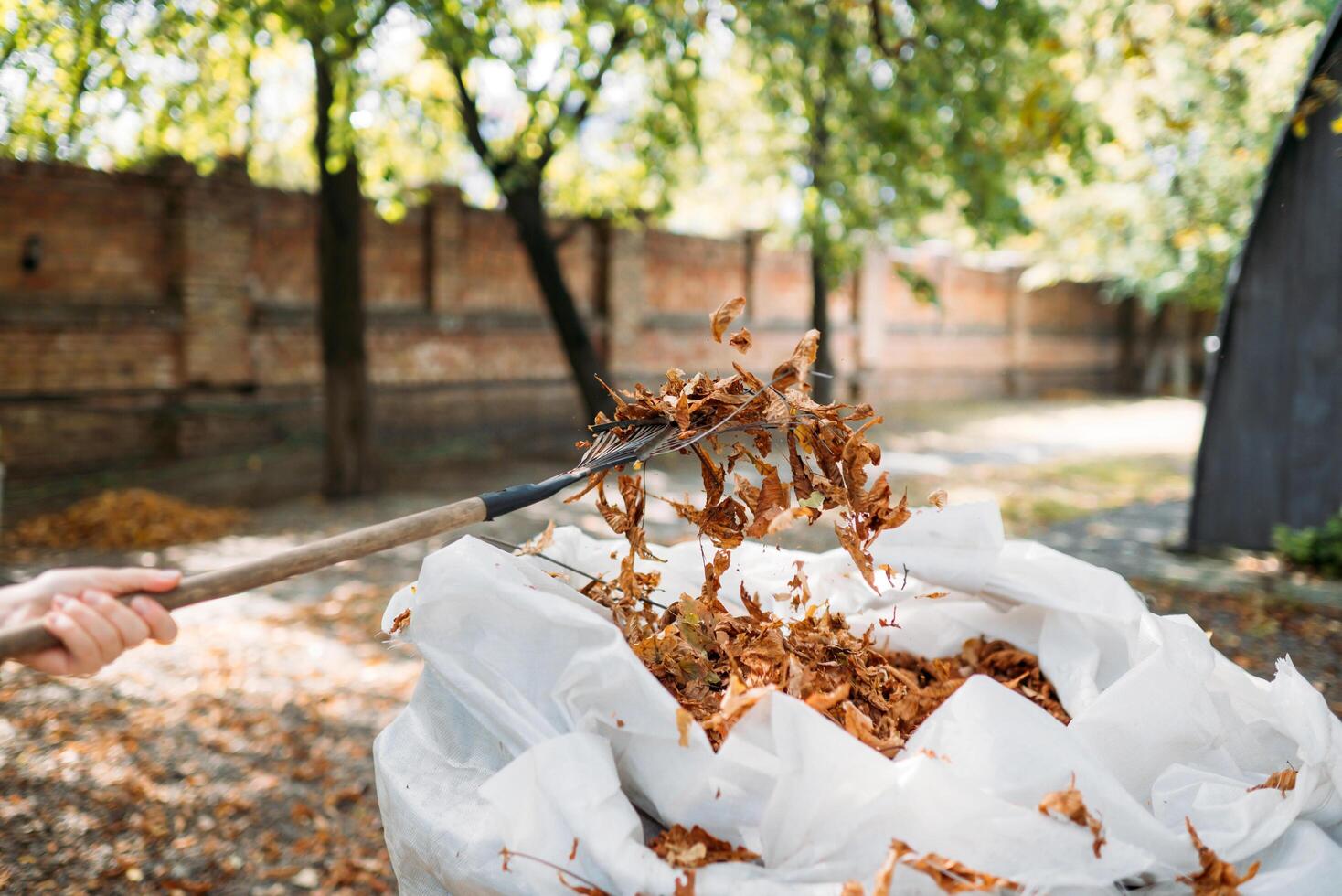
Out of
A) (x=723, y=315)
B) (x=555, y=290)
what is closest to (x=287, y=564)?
(x=723, y=315)

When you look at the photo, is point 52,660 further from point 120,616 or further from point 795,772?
point 795,772

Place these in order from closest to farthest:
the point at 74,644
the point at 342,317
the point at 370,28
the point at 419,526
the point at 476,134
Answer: the point at 74,644
the point at 419,526
the point at 370,28
the point at 342,317
the point at 476,134

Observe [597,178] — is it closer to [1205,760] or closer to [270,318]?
[270,318]

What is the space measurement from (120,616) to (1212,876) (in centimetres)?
193

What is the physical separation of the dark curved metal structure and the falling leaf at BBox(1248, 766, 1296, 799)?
5.01 meters

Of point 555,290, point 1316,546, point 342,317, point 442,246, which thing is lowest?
point 1316,546

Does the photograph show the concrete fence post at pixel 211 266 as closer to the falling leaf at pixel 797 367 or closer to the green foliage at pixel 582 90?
the green foliage at pixel 582 90

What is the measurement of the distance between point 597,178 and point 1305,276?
393 inches

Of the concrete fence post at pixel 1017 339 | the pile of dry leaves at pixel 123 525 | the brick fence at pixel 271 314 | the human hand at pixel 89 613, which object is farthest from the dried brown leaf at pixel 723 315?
the concrete fence post at pixel 1017 339

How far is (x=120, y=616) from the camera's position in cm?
186

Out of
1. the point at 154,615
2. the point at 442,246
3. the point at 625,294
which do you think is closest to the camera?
the point at 154,615

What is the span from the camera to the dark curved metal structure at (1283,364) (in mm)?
6027

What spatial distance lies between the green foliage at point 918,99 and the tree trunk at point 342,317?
3808mm

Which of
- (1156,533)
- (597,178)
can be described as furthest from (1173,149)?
(1156,533)
